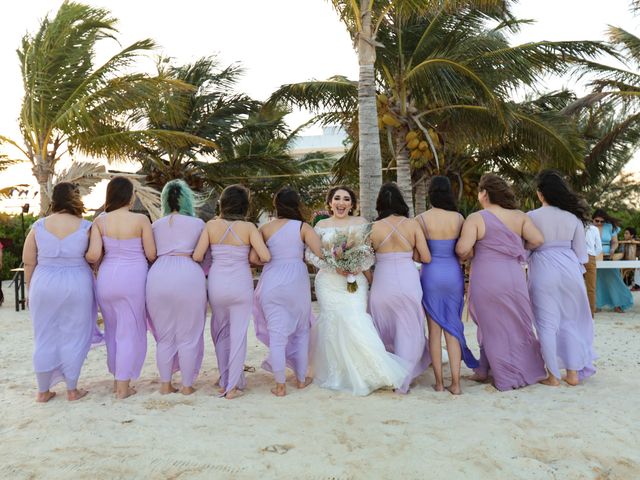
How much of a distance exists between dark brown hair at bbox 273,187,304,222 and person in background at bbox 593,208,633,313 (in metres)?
7.12

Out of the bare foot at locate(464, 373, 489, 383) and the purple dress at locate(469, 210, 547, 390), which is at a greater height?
the purple dress at locate(469, 210, 547, 390)

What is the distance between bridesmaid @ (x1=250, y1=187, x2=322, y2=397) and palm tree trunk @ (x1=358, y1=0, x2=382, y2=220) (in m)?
4.05

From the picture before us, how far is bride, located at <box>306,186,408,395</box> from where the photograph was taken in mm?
4680

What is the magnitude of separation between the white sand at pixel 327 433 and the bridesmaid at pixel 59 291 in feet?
0.99

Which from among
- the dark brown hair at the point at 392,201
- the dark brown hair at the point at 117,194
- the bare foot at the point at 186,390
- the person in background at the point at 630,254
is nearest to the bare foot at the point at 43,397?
the bare foot at the point at 186,390

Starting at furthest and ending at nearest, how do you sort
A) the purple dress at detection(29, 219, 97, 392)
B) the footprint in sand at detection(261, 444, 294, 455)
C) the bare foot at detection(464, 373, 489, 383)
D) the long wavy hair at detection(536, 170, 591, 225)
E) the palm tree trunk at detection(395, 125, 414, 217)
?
the palm tree trunk at detection(395, 125, 414, 217)
the bare foot at detection(464, 373, 489, 383)
the long wavy hair at detection(536, 170, 591, 225)
the purple dress at detection(29, 219, 97, 392)
the footprint in sand at detection(261, 444, 294, 455)

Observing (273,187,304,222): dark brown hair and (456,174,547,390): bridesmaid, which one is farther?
(273,187,304,222): dark brown hair

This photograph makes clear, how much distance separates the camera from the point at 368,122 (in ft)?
28.9

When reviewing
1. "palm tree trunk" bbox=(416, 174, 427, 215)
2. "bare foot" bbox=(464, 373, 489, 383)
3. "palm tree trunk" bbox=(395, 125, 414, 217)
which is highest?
"palm tree trunk" bbox=(395, 125, 414, 217)

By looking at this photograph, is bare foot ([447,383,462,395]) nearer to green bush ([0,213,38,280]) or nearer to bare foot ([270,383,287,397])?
bare foot ([270,383,287,397])

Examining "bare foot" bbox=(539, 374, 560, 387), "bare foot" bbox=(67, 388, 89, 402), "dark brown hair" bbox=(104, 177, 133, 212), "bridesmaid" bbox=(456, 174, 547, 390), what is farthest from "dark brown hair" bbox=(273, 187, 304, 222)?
"bare foot" bbox=(539, 374, 560, 387)

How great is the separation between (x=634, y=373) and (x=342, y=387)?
2871mm

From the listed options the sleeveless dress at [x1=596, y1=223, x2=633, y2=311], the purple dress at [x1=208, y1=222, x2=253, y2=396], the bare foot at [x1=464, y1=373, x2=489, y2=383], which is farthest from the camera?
the sleeveless dress at [x1=596, y1=223, x2=633, y2=311]

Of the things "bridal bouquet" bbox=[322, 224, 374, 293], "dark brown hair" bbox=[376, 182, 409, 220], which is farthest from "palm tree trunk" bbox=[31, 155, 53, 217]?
"dark brown hair" bbox=[376, 182, 409, 220]
